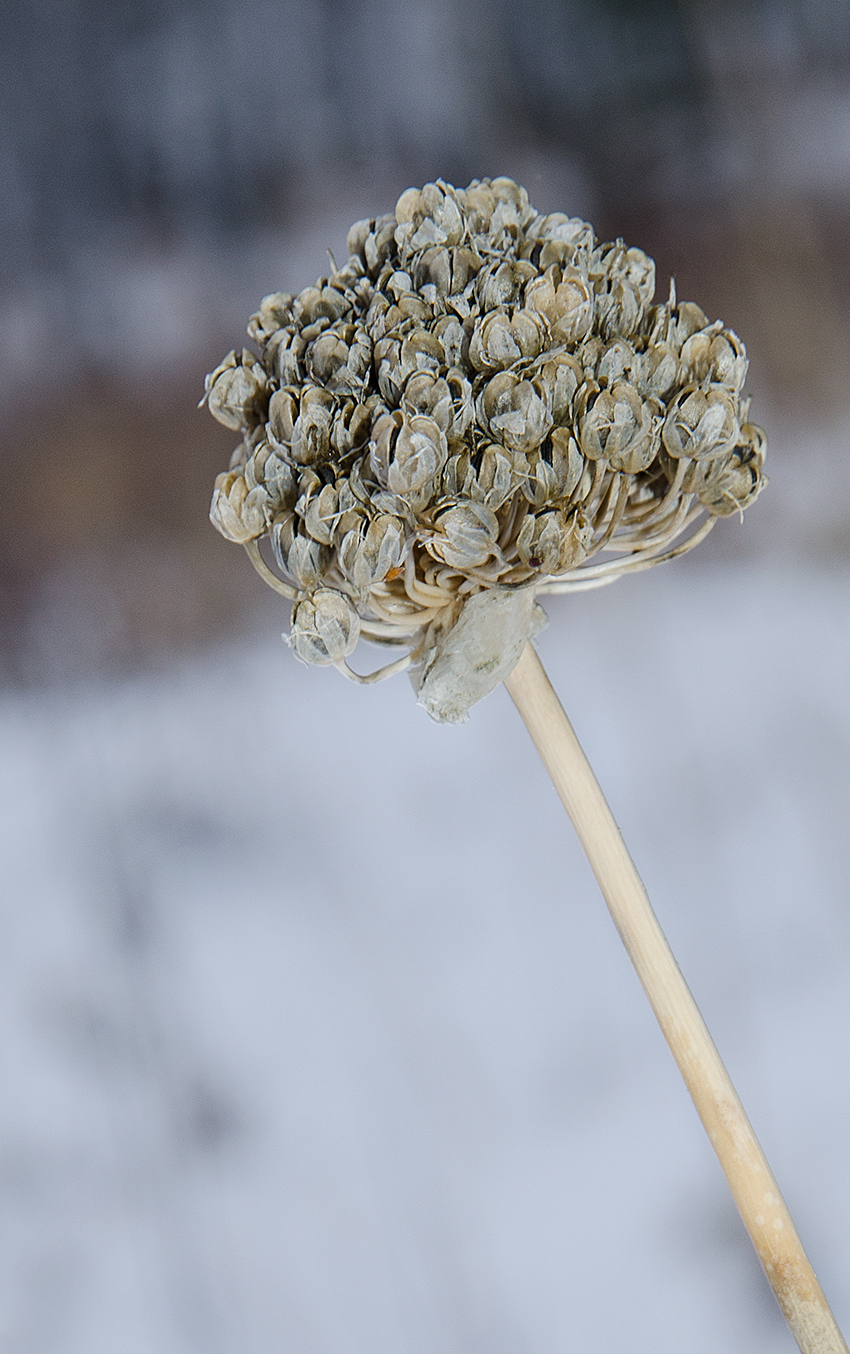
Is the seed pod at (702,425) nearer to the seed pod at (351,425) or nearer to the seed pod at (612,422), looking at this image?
the seed pod at (612,422)

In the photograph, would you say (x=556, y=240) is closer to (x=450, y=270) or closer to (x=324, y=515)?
(x=450, y=270)

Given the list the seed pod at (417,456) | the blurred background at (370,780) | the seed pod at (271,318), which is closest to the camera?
the seed pod at (417,456)

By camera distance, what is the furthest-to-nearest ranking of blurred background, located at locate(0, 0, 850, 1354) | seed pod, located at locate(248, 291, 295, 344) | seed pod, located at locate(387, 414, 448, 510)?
blurred background, located at locate(0, 0, 850, 1354), seed pod, located at locate(248, 291, 295, 344), seed pod, located at locate(387, 414, 448, 510)

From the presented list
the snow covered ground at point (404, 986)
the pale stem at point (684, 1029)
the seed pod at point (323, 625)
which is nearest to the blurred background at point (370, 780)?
the snow covered ground at point (404, 986)

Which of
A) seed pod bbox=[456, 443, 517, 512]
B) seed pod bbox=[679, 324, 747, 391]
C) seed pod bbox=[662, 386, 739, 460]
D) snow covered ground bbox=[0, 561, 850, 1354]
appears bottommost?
snow covered ground bbox=[0, 561, 850, 1354]

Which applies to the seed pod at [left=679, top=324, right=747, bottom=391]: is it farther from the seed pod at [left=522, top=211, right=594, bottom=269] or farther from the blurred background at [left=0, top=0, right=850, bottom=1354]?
the blurred background at [left=0, top=0, right=850, bottom=1354]

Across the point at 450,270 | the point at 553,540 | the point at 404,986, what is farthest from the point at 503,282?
the point at 404,986

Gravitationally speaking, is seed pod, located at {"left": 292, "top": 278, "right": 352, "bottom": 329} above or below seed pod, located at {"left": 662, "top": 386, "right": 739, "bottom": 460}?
above

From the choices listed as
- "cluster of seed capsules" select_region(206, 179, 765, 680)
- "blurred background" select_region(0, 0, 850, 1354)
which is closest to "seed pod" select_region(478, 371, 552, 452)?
"cluster of seed capsules" select_region(206, 179, 765, 680)
